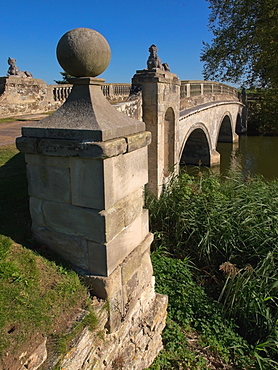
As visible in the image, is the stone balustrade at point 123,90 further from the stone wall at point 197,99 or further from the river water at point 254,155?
the river water at point 254,155

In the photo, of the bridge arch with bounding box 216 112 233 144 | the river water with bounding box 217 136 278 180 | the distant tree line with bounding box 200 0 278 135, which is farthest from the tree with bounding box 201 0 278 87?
the bridge arch with bounding box 216 112 233 144

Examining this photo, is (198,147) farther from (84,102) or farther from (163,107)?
(84,102)

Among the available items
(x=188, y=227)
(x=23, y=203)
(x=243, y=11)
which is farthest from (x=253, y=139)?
(x=23, y=203)

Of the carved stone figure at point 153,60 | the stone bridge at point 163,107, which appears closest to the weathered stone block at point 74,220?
the stone bridge at point 163,107

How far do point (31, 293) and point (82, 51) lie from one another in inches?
66.6

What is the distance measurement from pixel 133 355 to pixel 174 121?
731 cm

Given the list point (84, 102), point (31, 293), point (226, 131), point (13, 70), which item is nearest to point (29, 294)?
point (31, 293)

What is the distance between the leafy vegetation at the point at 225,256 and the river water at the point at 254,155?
755 cm

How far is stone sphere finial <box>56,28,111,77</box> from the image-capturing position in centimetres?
220

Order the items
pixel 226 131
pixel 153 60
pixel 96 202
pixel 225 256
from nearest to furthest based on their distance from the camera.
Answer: pixel 96 202 → pixel 225 256 → pixel 153 60 → pixel 226 131

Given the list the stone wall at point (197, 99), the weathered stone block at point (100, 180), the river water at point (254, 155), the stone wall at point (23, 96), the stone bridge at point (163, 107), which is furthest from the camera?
the river water at point (254, 155)

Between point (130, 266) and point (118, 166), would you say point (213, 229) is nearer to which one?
point (130, 266)

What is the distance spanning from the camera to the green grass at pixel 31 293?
1827 mm

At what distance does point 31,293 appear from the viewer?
208 cm
